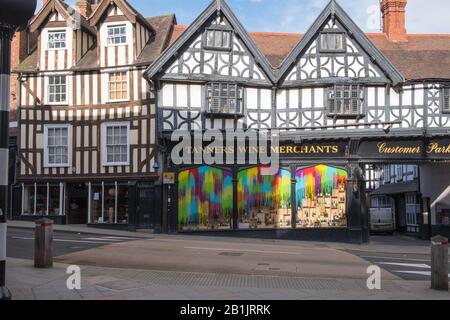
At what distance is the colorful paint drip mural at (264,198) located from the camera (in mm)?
22234

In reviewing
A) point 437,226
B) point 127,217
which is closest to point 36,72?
point 127,217

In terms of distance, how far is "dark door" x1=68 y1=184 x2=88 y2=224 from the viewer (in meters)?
24.3

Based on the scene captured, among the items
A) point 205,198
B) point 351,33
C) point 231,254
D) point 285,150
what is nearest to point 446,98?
point 351,33

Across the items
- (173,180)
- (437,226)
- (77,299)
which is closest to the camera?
(77,299)

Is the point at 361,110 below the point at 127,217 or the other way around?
the other way around

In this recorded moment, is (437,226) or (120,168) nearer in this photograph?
(120,168)

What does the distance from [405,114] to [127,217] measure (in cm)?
1288

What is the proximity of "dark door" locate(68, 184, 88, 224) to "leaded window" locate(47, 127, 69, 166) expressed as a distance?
1337 millimetres

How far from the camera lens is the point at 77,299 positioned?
25.0 ft

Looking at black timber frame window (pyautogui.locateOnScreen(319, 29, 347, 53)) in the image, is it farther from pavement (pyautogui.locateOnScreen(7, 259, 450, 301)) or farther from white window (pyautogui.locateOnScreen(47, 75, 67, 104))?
pavement (pyautogui.locateOnScreen(7, 259, 450, 301))

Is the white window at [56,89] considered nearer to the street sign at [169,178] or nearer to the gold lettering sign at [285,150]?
the street sign at [169,178]

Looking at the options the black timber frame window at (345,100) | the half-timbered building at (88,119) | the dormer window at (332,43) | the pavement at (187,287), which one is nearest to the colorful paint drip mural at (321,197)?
the black timber frame window at (345,100)

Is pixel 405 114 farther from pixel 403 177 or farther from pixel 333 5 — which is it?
pixel 403 177

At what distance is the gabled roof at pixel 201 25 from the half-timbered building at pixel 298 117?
4cm
